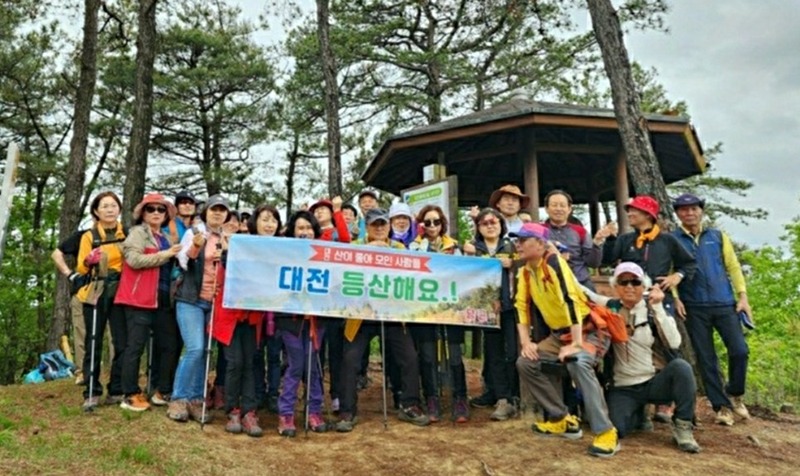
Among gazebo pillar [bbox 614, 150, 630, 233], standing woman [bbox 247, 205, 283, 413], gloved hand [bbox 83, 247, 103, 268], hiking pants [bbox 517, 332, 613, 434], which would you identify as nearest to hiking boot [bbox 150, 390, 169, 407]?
standing woman [bbox 247, 205, 283, 413]

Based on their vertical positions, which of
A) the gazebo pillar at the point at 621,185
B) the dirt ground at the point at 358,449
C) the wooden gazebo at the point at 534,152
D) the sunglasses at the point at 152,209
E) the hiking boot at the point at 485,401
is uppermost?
the wooden gazebo at the point at 534,152

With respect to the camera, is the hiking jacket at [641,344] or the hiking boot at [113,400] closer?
the hiking jacket at [641,344]

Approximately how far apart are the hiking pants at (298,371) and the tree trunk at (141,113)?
218 inches

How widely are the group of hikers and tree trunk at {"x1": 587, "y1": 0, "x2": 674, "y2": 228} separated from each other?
823mm

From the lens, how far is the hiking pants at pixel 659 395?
4.75 m

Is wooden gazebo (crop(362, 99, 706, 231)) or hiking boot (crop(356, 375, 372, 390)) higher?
wooden gazebo (crop(362, 99, 706, 231))

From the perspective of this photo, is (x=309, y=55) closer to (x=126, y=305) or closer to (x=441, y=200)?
(x=441, y=200)

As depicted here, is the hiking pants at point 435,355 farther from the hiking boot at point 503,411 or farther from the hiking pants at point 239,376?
the hiking pants at point 239,376

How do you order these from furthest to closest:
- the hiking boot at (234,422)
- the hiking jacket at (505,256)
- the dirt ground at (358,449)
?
the hiking jacket at (505,256), the hiking boot at (234,422), the dirt ground at (358,449)

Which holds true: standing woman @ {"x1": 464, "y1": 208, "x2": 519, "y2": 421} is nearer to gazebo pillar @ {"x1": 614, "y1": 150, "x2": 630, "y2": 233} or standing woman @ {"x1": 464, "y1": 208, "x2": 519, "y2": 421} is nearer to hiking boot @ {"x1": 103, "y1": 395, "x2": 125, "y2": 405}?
hiking boot @ {"x1": 103, "y1": 395, "x2": 125, "y2": 405}

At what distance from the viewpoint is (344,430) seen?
5.33 meters

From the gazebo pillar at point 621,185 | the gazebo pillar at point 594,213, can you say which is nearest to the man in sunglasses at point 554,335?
the gazebo pillar at point 621,185

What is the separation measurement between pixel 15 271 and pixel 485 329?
22.1 metres

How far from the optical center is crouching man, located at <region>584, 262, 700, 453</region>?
4.89 m
